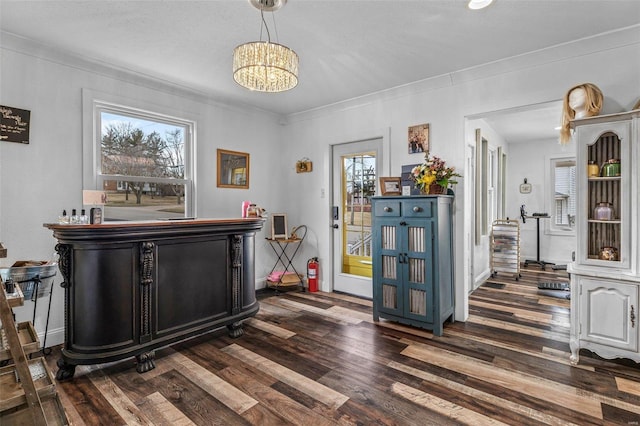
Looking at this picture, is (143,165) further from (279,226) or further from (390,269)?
(390,269)

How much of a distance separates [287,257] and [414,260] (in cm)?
235

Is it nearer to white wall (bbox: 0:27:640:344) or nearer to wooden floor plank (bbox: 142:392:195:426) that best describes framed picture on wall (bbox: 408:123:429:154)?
white wall (bbox: 0:27:640:344)

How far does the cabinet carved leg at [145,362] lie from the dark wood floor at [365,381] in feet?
0.19

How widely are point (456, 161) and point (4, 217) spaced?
4.34 meters

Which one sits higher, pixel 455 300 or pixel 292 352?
pixel 455 300

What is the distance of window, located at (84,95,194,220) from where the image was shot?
3428 millimetres

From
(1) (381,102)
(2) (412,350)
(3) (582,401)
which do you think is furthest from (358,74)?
(3) (582,401)

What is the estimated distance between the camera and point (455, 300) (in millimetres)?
3689

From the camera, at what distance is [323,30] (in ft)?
8.80

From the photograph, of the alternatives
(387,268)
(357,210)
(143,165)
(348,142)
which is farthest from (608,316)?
(143,165)

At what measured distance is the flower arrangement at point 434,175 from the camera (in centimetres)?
341

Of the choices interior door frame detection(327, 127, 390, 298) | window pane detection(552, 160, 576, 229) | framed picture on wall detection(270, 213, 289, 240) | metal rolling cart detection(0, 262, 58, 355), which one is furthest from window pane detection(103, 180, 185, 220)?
window pane detection(552, 160, 576, 229)

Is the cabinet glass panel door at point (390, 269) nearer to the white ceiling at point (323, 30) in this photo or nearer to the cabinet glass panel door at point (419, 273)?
the cabinet glass panel door at point (419, 273)

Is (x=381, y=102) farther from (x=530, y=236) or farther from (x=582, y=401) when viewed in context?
(x=530, y=236)
